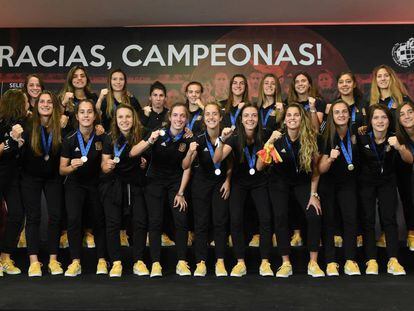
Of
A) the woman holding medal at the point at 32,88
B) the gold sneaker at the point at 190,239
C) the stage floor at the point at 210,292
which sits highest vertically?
the woman holding medal at the point at 32,88

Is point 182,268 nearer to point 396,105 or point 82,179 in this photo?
point 82,179

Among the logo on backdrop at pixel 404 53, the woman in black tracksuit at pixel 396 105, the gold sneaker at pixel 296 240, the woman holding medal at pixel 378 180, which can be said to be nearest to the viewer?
the woman holding medal at pixel 378 180

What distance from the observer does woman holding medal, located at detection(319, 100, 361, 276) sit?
3.93 metres

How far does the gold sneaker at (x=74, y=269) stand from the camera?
391 cm

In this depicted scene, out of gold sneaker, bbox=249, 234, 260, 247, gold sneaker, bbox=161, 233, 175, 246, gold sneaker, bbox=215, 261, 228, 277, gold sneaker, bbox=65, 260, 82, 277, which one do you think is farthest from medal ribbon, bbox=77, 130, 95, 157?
gold sneaker, bbox=249, 234, 260, 247

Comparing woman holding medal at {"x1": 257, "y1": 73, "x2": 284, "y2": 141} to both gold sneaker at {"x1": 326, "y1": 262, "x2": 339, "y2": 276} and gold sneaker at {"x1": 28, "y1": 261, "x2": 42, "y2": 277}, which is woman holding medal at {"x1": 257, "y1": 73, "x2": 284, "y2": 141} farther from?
gold sneaker at {"x1": 28, "y1": 261, "x2": 42, "y2": 277}

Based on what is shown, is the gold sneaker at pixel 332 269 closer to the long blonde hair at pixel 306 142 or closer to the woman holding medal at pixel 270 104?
the long blonde hair at pixel 306 142

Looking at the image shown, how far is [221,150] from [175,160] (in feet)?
1.24

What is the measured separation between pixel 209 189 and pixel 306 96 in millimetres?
1312

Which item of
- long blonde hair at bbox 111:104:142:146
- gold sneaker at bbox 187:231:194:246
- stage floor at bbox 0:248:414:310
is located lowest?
stage floor at bbox 0:248:414:310

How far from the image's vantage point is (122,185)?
13.3ft

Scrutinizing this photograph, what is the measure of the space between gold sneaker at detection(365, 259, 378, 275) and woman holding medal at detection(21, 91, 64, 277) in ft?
7.51

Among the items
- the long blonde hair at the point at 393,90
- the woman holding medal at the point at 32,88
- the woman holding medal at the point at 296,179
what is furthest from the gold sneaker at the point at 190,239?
the long blonde hair at the point at 393,90

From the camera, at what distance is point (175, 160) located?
407cm
